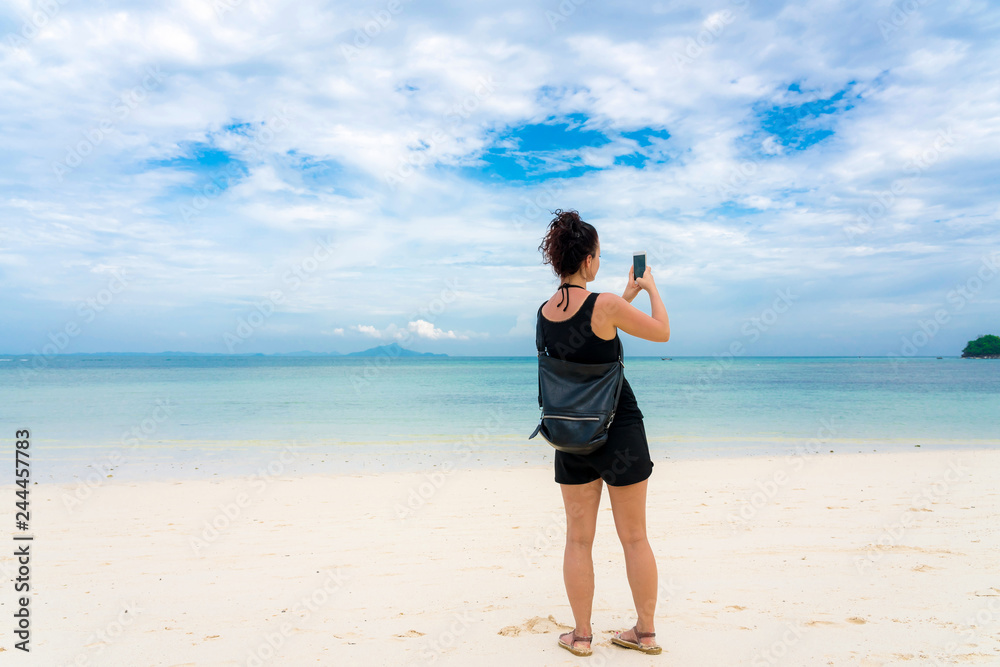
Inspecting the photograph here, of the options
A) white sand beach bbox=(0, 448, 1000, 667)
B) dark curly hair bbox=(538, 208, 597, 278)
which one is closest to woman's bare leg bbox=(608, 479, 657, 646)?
white sand beach bbox=(0, 448, 1000, 667)

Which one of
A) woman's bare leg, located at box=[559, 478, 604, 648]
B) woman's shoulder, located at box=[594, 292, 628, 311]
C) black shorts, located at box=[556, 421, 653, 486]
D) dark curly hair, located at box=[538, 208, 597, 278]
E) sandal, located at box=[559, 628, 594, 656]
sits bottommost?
sandal, located at box=[559, 628, 594, 656]

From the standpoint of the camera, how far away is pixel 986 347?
108m

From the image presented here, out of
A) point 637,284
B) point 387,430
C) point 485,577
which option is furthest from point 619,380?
point 387,430

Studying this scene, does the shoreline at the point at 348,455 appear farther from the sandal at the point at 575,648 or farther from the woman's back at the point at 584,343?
the woman's back at the point at 584,343

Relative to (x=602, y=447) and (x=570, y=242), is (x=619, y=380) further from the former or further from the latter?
(x=570, y=242)

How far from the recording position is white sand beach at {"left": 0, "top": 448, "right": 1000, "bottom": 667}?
3.06 m

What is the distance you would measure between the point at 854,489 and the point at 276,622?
23.4 ft

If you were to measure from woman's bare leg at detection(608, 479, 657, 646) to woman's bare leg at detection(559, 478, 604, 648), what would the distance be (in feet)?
0.39

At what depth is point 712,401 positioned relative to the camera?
23969 mm

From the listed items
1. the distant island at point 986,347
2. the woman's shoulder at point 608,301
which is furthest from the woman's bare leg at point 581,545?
the distant island at point 986,347

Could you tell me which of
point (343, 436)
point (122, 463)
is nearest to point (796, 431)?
point (343, 436)

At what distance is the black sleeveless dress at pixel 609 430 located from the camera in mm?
2666

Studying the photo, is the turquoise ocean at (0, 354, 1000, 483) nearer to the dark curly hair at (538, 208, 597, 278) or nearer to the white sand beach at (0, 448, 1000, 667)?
the white sand beach at (0, 448, 1000, 667)

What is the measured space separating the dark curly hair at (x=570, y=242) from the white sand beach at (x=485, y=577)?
2.04 m
